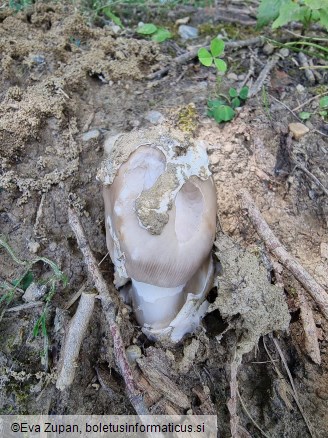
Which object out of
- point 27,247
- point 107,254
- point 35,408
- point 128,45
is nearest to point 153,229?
point 107,254

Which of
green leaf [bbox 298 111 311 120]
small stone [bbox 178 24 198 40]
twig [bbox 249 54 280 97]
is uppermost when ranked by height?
small stone [bbox 178 24 198 40]

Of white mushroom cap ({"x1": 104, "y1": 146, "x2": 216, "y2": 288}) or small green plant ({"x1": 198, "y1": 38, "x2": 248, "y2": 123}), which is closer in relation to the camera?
white mushroom cap ({"x1": 104, "y1": 146, "x2": 216, "y2": 288})

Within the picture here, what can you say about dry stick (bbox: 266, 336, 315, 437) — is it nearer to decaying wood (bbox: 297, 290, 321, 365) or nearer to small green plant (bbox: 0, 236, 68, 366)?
decaying wood (bbox: 297, 290, 321, 365)

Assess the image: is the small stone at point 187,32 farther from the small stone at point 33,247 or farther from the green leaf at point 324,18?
the small stone at point 33,247

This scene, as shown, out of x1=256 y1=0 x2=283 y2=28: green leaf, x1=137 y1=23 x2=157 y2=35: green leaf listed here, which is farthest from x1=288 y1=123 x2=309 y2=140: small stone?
x1=137 y1=23 x2=157 y2=35: green leaf

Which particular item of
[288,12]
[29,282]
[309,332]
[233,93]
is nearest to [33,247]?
[29,282]

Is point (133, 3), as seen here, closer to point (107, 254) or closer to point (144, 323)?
point (107, 254)
